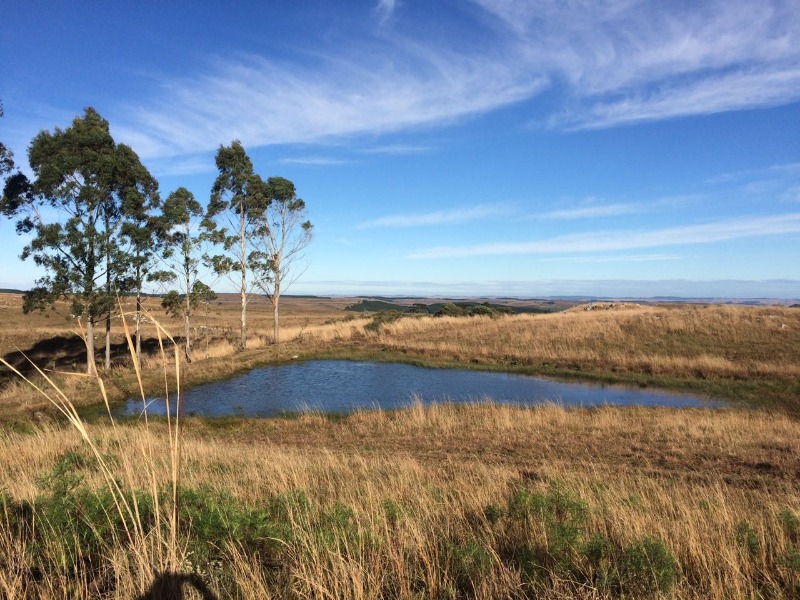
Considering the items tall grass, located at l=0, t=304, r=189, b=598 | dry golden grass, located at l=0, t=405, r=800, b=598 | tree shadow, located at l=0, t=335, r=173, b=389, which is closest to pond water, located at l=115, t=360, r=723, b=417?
dry golden grass, located at l=0, t=405, r=800, b=598

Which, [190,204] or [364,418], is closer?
[364,418]

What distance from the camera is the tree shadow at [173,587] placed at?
3.03m

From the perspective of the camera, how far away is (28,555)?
3.69 metres

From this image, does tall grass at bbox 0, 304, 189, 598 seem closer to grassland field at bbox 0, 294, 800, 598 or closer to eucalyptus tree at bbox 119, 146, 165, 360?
grassland field at bbox 0, 294, 800, 598

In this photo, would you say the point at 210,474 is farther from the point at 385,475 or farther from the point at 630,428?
the point at 630,428

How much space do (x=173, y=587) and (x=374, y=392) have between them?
18.8m

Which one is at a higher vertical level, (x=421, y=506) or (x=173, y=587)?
(x=173, y=587)

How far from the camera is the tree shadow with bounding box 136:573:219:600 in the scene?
3033 millimetres

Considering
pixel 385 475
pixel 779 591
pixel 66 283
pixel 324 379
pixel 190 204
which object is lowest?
pixel 324 379

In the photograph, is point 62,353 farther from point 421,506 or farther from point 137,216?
point 421,506

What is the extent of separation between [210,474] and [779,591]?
21.2 feet

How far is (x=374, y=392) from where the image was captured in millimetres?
21750

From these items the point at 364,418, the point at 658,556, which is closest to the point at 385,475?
the point at 658,556

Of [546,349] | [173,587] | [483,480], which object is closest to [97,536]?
[173,587]
